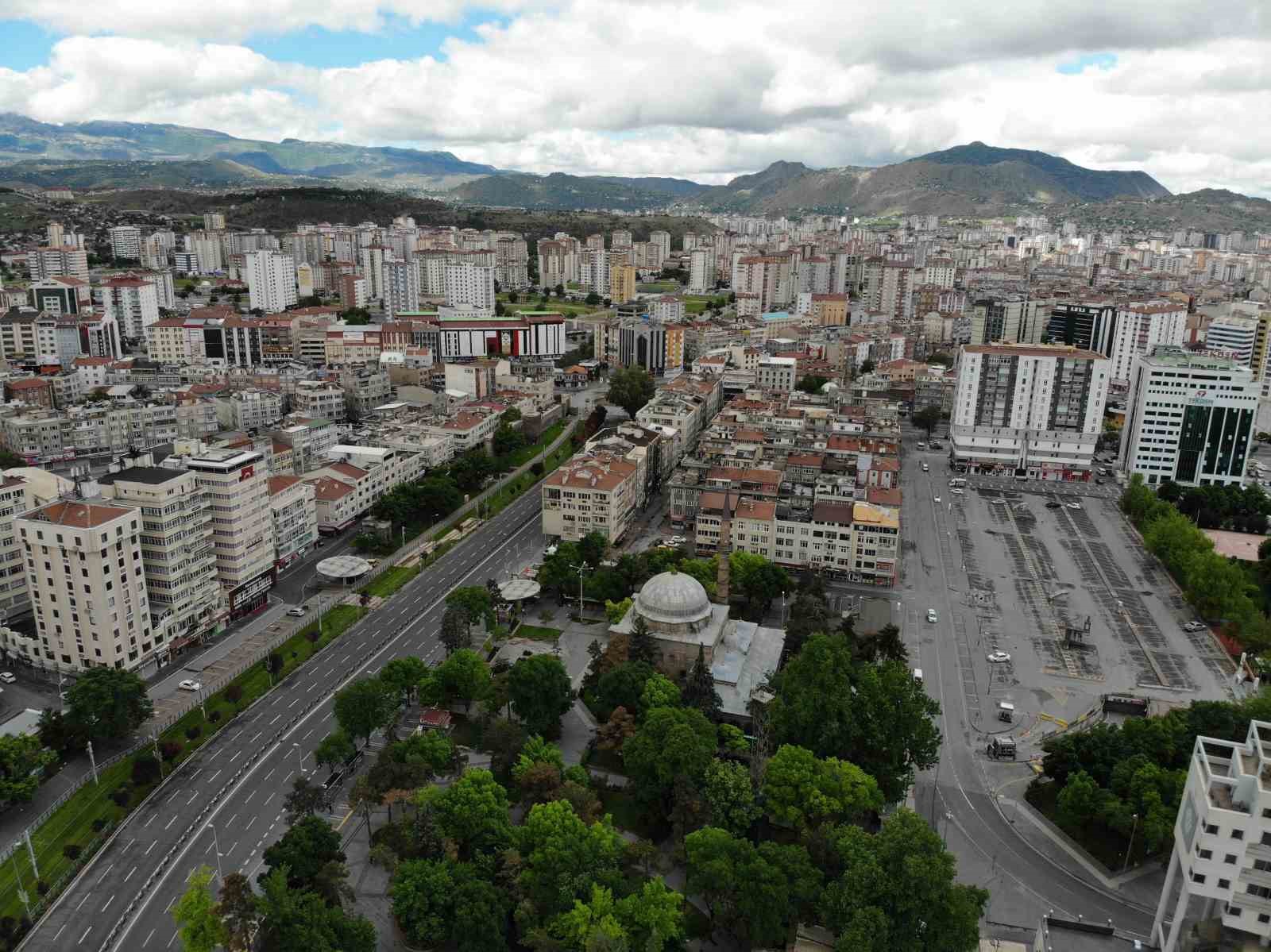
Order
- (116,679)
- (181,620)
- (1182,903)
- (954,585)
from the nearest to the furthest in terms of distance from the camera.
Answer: (1182,903) → (116,679) → (181,620) → (954,585)

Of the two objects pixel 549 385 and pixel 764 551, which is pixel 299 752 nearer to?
pixel 764 551

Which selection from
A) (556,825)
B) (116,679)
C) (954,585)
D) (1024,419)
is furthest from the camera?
(1024,419)

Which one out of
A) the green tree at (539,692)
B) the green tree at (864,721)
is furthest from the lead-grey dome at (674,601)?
the green tree at (864,721)

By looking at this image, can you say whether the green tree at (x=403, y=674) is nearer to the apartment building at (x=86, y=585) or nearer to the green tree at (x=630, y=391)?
the apartment building at (x=86, y=585)

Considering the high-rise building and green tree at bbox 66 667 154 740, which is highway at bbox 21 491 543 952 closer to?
green tree at bbox 66 667 154 740

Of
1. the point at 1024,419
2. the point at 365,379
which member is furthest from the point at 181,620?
the point at 1024,419

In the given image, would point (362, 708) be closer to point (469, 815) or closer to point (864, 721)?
point (469, 815)

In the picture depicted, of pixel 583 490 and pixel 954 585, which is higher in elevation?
pixel 583 490
